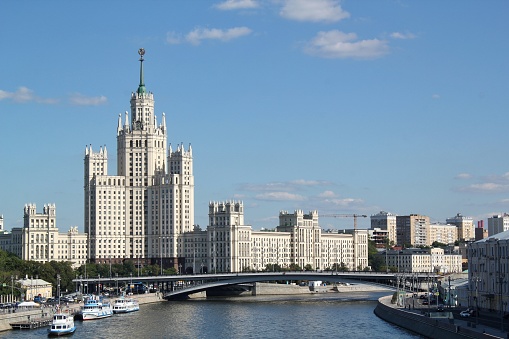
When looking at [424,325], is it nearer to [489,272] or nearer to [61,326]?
[489,272]

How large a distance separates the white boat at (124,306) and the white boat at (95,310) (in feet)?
17.4

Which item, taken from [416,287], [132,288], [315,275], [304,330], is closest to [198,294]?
[132,288]

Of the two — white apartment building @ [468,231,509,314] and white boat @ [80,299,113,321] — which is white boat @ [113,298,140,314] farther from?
white apartment building @ [468,231,509,314]

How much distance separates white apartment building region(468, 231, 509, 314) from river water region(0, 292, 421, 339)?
35.1 feet

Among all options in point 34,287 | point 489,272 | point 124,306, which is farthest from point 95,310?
point 489,272

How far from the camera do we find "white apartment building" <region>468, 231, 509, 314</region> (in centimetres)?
10794

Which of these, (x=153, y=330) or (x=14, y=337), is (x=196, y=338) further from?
(x=14, y=337)

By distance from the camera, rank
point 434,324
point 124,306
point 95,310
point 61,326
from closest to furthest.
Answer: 1. point 434,324
2. point 61,326
3. point 95,310
4. point 124,306

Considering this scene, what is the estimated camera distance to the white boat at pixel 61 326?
11031 centimetres

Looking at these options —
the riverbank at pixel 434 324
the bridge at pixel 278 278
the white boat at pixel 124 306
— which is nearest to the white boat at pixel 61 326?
the white boat at pixel 124 306

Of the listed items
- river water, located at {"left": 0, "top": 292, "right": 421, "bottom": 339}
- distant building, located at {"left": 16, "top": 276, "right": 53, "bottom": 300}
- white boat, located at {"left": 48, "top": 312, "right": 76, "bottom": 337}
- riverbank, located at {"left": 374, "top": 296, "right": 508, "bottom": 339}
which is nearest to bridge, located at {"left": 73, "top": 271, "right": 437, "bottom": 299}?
river water, located at {"left": 0, "top": 292, "right": 421, "bottom": 339}

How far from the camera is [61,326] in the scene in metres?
111

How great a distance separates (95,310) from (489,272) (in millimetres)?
52123

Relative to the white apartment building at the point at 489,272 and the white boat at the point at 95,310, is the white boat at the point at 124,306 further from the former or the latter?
the white apartment building at the point at 489,272
